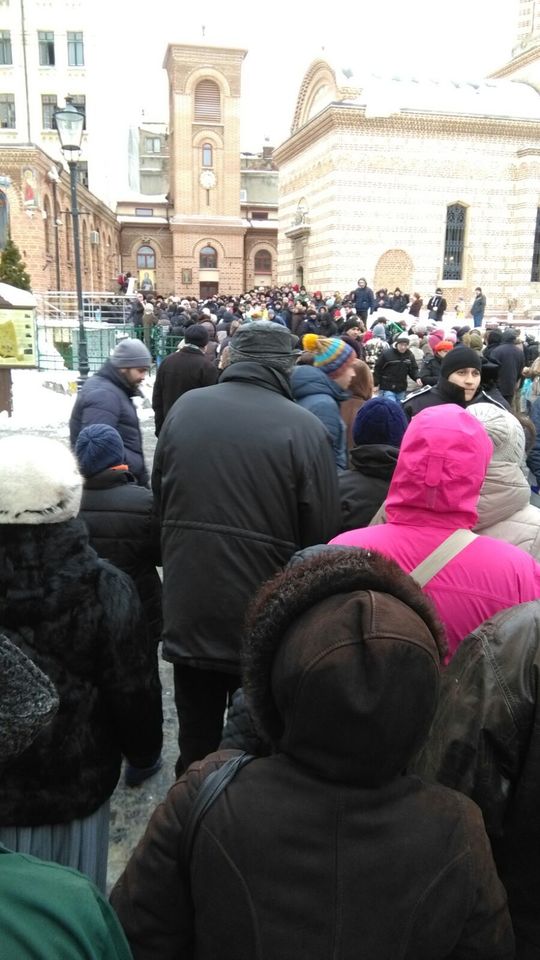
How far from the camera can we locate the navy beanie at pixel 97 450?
10.4 ft

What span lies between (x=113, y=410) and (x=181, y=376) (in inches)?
78.7

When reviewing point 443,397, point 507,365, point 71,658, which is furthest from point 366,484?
point 507,365

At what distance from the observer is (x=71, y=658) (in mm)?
2023

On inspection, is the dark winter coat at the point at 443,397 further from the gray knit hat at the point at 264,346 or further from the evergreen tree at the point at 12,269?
the evergreen tree at the point at 12,269

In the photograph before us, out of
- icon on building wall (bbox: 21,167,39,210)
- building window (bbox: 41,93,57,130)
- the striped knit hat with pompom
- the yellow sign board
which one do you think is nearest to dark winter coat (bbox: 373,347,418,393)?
the striped knit hat with pompom

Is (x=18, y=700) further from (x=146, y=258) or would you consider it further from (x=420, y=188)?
(x=146, y=258)

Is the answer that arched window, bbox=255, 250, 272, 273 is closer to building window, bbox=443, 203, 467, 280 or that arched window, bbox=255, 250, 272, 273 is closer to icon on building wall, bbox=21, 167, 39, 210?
building window, bbox=443, 203, 467, 280

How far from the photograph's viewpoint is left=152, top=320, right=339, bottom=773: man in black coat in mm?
2557

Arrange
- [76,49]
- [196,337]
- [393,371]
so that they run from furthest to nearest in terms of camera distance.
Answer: [76,49], [393,371], [196,337]

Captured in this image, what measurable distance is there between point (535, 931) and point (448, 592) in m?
0.84

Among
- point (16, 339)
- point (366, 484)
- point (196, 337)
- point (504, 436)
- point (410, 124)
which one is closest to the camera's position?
point (504, 436)

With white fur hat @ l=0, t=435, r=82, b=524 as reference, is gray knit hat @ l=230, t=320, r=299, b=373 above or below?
above

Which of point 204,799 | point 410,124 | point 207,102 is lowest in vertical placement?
point 204,799

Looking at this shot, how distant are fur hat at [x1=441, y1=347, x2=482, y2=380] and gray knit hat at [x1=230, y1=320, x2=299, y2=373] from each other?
8.03 ft
